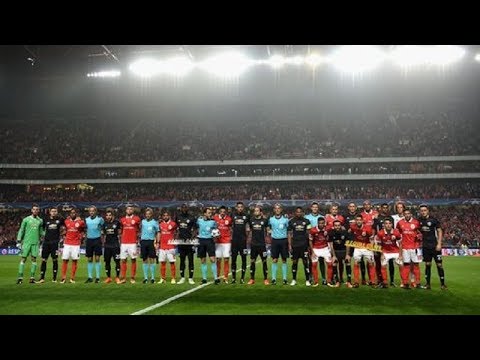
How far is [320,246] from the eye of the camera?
13406 mm

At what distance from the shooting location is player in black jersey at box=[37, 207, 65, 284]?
14416mm

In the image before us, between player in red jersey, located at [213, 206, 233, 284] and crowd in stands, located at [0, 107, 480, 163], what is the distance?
101ft

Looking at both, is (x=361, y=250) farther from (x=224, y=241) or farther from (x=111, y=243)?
(x=111, y=243)

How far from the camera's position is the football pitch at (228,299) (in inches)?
380

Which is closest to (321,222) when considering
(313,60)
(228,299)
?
(228,299)

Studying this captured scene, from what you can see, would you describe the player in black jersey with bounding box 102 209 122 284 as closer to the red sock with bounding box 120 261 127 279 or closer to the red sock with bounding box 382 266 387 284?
the red sock with bounding box 120 261 127 279

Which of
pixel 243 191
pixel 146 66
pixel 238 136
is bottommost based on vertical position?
pixel 243 191

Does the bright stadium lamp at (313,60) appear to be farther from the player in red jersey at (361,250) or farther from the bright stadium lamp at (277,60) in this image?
the player in red jersey at (361,250)

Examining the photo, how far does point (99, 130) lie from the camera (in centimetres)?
4803

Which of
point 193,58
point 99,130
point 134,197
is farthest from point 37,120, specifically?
point 193,58

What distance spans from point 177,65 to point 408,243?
3122 cm

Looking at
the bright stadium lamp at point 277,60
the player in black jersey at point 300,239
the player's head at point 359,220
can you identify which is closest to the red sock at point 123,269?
the player in black jersey at point 300,239

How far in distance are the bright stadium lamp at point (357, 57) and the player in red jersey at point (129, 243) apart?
27.6m
